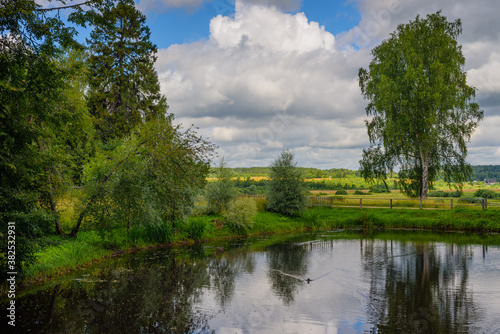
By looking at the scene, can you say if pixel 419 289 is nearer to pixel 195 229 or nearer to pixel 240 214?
pixel 195 229

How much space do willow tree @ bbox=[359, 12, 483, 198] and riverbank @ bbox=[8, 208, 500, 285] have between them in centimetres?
490

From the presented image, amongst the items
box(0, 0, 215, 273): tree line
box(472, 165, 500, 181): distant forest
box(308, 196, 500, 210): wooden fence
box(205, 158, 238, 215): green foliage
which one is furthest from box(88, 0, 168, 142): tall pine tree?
box(472, 165, 500, 181): distant forest

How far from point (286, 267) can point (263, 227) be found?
10.1 m

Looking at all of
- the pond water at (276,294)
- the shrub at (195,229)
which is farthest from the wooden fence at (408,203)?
the pond water at (276,294)

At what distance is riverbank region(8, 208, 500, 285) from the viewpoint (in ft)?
42.4

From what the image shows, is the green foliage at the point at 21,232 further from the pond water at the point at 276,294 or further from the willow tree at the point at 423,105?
the willow tree at the point at 423,105

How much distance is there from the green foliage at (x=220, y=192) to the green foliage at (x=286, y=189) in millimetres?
4575

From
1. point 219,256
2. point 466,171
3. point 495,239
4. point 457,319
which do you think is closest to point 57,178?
point 219,256

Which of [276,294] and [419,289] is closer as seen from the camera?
[276,294]

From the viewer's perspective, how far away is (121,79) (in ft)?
104

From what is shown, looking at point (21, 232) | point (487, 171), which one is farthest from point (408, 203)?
point (487, 171)

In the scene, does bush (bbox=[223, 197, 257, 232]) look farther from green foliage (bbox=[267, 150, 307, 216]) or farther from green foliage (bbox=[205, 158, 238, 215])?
green foliage (bbox=[267, 150, 307, 216])

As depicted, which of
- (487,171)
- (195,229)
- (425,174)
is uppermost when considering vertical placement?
(487,171)

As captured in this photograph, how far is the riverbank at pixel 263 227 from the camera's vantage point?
42.4 feet
